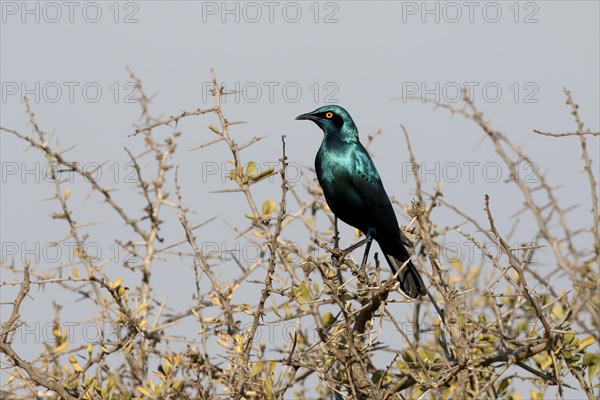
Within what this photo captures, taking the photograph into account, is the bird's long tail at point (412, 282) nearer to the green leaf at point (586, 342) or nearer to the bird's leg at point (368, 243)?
the bird's leg at point (368, 243)

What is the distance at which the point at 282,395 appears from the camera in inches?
189

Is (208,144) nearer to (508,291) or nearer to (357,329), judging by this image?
(357,329)

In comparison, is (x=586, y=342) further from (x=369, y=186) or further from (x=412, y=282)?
(x=369, y=186)

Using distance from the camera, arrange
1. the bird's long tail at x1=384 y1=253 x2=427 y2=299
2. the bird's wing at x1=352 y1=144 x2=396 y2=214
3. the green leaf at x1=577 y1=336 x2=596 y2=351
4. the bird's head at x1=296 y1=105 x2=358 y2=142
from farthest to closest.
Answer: the bird's head at x1=296 y1=105 x2=358 y2=142 < the bird's wing at x1=352 y1=144 x2=396 y2=214 < the bird's long tail at x1=384 y1=253 x2=427 y2=299 < the green leaf at x1=577 y1=336 x2=596 y2=351

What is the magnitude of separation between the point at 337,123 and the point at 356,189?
0.56 meters

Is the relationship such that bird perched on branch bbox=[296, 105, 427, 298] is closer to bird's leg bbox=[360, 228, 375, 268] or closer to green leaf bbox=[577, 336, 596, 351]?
bird's leg bbox=[360, 228, 375, 268]

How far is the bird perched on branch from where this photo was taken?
21.3 ft

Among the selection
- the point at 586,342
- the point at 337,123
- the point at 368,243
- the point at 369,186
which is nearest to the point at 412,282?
the point at 368,243

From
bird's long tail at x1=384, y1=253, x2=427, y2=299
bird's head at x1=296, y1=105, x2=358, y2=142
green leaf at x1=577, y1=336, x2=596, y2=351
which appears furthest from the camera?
bird's head at x1=296, y1=105, x2=358, y2=142

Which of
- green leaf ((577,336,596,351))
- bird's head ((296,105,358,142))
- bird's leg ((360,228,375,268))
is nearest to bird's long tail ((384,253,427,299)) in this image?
bird's leg ((360,228,375,268))

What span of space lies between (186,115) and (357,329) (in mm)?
1612

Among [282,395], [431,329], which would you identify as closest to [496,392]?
[431,329]

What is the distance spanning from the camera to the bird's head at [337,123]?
6.77m

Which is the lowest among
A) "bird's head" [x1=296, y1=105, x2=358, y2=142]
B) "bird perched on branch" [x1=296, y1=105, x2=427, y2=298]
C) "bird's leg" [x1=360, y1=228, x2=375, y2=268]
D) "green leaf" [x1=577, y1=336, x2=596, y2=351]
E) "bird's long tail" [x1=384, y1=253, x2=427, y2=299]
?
"green leaf" [x1=577, y1=336, x2=596, y2=351]
